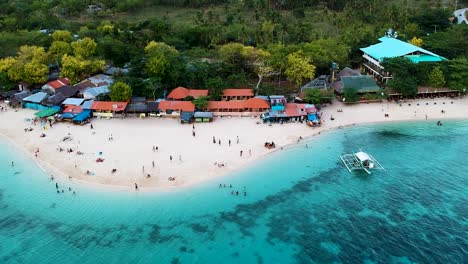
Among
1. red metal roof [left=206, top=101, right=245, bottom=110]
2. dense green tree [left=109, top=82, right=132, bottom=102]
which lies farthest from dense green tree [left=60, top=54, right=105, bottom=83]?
red metal roof [left=206, top=101, right=245, bottom=110]

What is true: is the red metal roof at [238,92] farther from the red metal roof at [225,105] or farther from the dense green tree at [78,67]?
the dense green tree at [78,67]

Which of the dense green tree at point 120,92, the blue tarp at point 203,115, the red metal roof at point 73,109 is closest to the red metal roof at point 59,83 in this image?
the red metal roof at point 73,109

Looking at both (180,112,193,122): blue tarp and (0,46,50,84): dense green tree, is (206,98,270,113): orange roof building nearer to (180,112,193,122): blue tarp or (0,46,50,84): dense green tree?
(180,112,193,122): blue tarp

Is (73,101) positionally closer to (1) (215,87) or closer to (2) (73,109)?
(2) (73,109)

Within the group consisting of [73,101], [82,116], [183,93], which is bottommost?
[82,116]

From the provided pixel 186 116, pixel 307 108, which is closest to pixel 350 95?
pixel 307 108

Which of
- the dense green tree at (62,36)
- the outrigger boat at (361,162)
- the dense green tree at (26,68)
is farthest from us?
the dense green tree at (62,36)

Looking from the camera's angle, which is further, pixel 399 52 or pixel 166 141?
pixel 399 52
